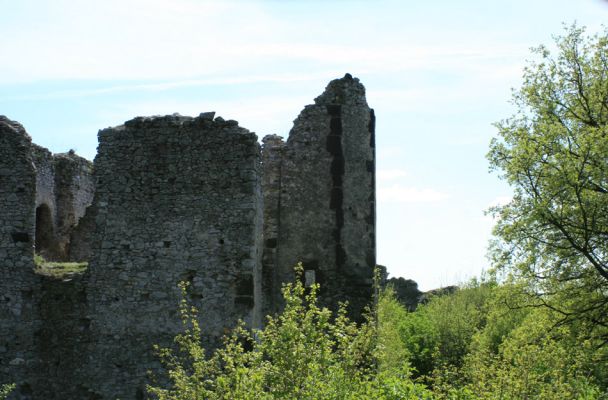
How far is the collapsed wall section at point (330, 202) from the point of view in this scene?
631 inches

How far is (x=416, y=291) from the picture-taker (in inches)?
1518

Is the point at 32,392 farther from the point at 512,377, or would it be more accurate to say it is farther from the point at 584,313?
the point at 584,313

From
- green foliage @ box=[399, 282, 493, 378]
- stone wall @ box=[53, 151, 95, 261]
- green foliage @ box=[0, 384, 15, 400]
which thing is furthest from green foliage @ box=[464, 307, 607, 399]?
stone wall @ box=[53, 151, 95, 261]

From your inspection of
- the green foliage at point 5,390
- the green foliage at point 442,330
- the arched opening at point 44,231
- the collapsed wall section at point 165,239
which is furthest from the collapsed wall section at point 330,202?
the green foliage at point 442,330

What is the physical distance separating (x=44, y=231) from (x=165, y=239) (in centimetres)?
500

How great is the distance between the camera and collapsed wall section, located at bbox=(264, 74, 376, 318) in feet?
52.5

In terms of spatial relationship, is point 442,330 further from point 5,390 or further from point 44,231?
point 5,390

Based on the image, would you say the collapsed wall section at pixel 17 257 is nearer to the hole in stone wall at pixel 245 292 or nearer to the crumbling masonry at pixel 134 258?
the crumbling masonry at pixel 134 258

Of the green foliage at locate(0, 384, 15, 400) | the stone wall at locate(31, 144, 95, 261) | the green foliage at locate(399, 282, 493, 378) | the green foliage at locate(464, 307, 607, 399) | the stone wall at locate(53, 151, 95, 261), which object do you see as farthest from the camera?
the green foliage at locate(399, 282, 493, 378)

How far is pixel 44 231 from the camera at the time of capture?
17.2 metres

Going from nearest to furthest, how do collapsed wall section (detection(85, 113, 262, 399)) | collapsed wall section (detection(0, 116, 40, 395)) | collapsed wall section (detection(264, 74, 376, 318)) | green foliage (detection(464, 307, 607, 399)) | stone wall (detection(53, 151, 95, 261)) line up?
1. green foliage (detection(464, 307, 607, 399))
2. collapsed wall section (detection(85, 113, 262, 399))
3. collapsed wall section (detection(0, 116, 40, 395))
4. collapsed wall section (detection(264, 74, 376, 318))
5. stone wall (detection(53, 151, 95, 261))

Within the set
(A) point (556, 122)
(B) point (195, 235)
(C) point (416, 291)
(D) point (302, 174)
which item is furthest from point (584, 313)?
(C) point (416, 291)

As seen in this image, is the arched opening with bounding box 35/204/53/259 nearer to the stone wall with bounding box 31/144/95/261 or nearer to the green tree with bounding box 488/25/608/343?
the stone wall with bounding box 31/144/95/261

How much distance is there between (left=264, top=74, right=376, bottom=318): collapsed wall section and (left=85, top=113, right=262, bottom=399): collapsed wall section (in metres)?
2.44
